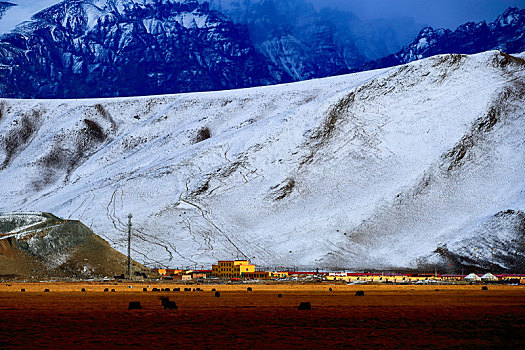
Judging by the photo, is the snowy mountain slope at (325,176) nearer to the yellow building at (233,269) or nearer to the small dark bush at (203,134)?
the small dark bush at (203,134)

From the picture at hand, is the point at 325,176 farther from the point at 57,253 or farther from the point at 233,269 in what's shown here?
the point at 57,253

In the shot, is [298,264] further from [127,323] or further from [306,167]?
[127,323]

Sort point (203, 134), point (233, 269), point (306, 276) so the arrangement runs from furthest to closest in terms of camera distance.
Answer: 1. point (203, 134)
2. point (233, 269)
3. point (306, 276)

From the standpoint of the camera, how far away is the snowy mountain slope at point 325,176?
4980 inches

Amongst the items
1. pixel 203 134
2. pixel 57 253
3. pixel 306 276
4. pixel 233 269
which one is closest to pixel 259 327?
pixel 57 253

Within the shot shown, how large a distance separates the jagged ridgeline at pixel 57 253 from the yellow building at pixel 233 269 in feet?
45.4

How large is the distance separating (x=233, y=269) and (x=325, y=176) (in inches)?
1778

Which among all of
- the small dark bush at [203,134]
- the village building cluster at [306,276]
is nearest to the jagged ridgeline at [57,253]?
the village building cluster at [306,276]

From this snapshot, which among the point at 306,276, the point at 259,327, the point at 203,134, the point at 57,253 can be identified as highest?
the point at 203,134

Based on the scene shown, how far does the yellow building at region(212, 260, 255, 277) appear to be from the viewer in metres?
105

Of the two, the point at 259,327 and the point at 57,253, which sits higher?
the point at 57,253

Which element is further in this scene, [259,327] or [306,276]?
[306,276]

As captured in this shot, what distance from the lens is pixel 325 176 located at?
146 m

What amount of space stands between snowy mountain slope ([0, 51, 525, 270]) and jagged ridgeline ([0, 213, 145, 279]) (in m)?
30.3
